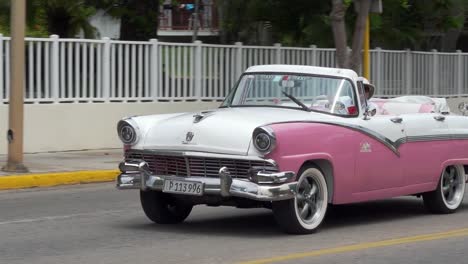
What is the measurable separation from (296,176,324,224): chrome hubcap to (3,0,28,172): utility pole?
6590 mm

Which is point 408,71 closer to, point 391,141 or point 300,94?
point 391,141

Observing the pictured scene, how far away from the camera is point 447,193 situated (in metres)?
11.6

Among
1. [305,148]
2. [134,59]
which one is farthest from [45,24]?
[305,148]

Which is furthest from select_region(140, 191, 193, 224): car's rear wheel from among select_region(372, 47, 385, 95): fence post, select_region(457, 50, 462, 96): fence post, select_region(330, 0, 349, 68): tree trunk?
select_region(457, 50, 462, 96): fence post

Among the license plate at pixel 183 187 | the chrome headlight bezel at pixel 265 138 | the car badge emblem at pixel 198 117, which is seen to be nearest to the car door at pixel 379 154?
the chrome headlight bezel at pixel 265 138

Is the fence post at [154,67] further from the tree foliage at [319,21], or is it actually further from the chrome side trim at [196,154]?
the chrome side trim at [196,154]

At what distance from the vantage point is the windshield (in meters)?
10.3

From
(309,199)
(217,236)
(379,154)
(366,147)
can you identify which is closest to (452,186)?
(379,154)

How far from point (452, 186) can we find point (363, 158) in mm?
2049

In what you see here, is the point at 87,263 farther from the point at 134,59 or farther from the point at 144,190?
the point at 134,59

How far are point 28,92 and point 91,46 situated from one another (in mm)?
1652

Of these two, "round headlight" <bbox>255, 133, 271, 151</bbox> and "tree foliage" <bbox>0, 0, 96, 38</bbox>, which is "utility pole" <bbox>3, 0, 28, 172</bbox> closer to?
"tree foliage" <bbox>0, 0, 96, 38</bbox>

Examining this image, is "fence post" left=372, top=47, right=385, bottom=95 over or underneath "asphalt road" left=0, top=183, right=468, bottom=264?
over

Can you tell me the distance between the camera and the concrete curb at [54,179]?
14.2 meters
